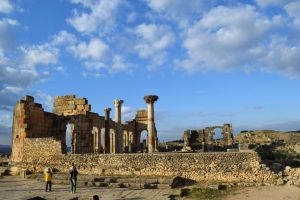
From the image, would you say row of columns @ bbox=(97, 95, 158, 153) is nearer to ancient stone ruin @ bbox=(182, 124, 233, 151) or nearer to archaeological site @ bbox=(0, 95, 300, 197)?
archaeological site @ bbox=(0, 95, 300, 197)

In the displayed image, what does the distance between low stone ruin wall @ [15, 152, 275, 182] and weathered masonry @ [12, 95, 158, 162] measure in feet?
5.44

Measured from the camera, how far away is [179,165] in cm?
1969

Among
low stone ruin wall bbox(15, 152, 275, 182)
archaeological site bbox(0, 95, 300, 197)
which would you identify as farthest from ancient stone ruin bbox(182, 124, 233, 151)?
low stone ruin wall bbox(15, 152, 275, 182)

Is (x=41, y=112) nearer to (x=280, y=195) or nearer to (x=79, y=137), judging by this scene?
(x=79, y=137)

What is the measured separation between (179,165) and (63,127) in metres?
12.9

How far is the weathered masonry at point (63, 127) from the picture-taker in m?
24.0

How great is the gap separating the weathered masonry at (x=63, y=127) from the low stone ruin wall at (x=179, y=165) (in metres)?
1.66

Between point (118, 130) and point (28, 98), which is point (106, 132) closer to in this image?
point (118, 130)

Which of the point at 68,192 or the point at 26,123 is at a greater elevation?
the point at 26,123

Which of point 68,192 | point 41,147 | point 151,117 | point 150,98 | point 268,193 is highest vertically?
point 150,98

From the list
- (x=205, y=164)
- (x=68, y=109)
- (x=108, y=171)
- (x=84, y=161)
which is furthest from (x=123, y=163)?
(x=68, y=109)

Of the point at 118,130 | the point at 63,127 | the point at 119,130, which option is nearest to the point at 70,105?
the point at 63,127

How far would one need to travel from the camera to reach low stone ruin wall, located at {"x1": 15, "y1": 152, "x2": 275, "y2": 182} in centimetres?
1836

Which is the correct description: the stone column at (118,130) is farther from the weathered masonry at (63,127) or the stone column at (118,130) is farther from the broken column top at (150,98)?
the broken column top at (150,98)
